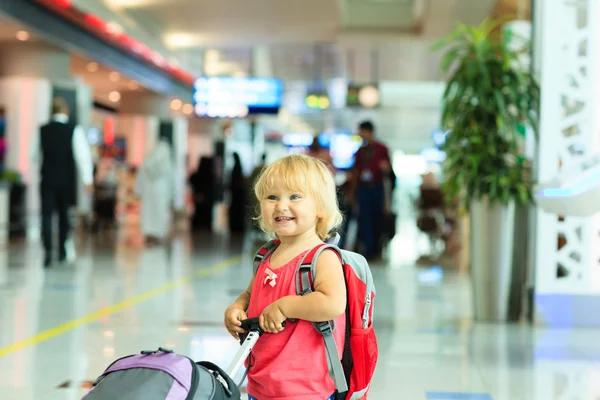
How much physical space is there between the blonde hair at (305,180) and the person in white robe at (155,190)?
10980 mm

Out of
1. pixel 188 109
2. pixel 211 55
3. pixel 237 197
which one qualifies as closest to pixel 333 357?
pixel 237 197

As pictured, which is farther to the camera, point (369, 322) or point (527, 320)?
point (527, 320)

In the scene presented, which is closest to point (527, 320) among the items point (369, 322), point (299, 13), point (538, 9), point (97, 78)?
point (538, 9)

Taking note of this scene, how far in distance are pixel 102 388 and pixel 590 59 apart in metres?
4.66

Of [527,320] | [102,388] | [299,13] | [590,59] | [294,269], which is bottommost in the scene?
[527,320]

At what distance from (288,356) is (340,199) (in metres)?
8.90

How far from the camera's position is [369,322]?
88.2 inches

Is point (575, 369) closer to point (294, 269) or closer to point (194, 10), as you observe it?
point (294, 269)

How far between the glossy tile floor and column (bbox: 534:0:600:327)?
355 millimetres

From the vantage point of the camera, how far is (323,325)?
2.11 m

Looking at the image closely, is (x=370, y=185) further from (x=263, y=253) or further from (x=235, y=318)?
(x=235, y=318)

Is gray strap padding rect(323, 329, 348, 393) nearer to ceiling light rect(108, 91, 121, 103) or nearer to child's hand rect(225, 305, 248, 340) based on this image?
child's hand rect(225, 305, 248, 340)

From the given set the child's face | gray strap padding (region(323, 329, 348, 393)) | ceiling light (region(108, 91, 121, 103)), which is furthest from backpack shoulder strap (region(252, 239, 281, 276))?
ceiling light (region(108, 91, 121, 103))

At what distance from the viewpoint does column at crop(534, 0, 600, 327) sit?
561 cm
